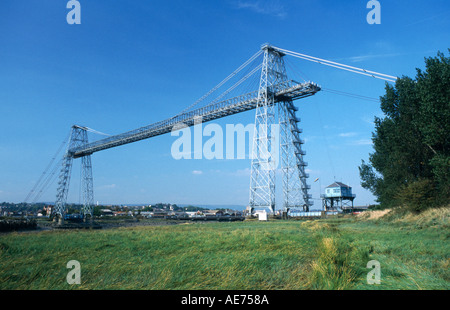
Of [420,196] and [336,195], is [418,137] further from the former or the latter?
[336,195]

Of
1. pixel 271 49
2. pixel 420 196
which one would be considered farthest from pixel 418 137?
pixel 271 49

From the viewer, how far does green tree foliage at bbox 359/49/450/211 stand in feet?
60.0

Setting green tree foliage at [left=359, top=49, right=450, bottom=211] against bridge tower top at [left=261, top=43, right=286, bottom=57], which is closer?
green tree foliage at [left=359, top=49, right=450, bottom=211]

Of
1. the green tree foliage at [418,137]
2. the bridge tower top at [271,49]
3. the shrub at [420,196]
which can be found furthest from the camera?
the bridge tower top at [271,49]

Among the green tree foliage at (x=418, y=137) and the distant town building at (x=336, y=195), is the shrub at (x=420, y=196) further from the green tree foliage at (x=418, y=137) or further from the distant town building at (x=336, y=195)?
the distant town building at (x=336, y=195)

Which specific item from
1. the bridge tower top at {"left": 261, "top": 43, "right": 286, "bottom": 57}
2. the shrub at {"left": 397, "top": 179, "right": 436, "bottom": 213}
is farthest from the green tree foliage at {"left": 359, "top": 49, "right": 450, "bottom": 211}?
the bridge tower top at {"left": 261, "top": 43, "right": 286, "bottom": 57}

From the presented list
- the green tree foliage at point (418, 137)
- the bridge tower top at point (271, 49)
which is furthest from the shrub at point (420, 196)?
the bridge tower top at point (271, 49)

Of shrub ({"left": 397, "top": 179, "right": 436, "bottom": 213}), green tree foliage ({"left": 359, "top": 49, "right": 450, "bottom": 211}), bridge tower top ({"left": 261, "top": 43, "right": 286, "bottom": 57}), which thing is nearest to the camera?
green tree foliage ({"left": 359, "top": 49, "right": 450, "bottom": 211})

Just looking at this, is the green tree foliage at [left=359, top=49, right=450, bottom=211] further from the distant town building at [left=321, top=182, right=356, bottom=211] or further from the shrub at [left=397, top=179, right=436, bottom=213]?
the distant town building at [left=321, top=182, right=356, bottom=211]

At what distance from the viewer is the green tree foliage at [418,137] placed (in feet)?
60.0

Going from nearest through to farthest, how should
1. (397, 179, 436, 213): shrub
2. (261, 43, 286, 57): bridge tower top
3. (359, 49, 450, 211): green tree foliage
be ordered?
(359, 49, 450, 211): green tree foliage
(397, 179, 436, 213): shrub
(261, 43, 286, 57): bridge tower top

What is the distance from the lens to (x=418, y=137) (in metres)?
23.6
